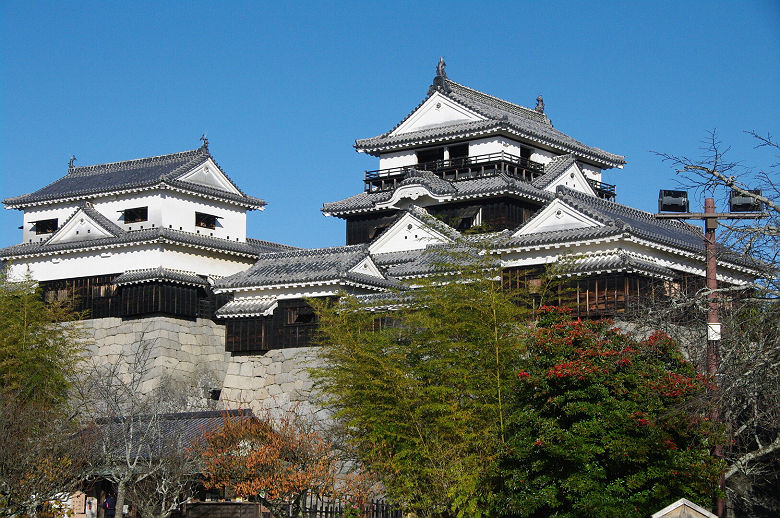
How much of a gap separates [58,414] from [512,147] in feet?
61.1

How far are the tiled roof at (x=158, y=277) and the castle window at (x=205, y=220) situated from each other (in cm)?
263

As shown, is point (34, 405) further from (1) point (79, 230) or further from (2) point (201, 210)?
(2) point (201, 210)

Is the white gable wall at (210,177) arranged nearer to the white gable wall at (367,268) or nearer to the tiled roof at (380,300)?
the white gable wall at (367,268)

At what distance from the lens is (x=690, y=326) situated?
1862 centimetres

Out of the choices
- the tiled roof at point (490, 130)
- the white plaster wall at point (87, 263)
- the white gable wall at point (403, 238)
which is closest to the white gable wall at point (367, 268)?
the white gable wall at point (403, 238)

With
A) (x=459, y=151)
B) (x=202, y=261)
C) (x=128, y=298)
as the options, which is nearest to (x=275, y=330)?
(x=202, y=261)

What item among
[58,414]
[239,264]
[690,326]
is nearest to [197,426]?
[58,414]

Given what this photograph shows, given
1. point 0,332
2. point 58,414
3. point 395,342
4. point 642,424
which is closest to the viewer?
point 642,424

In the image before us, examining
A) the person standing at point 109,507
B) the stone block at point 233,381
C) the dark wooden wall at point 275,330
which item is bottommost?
the person standing at point 109,507

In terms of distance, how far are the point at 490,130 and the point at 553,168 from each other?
8.71 feet

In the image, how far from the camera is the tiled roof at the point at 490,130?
35.6 meters

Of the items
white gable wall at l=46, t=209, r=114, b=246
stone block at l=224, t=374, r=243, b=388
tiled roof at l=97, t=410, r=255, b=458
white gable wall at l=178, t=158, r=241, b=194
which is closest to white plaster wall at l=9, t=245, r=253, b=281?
white gable wall at l=46, t=209, r=114, b=246

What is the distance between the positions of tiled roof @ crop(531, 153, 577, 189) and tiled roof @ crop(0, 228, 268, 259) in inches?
376

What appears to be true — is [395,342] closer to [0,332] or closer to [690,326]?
[690,326]
